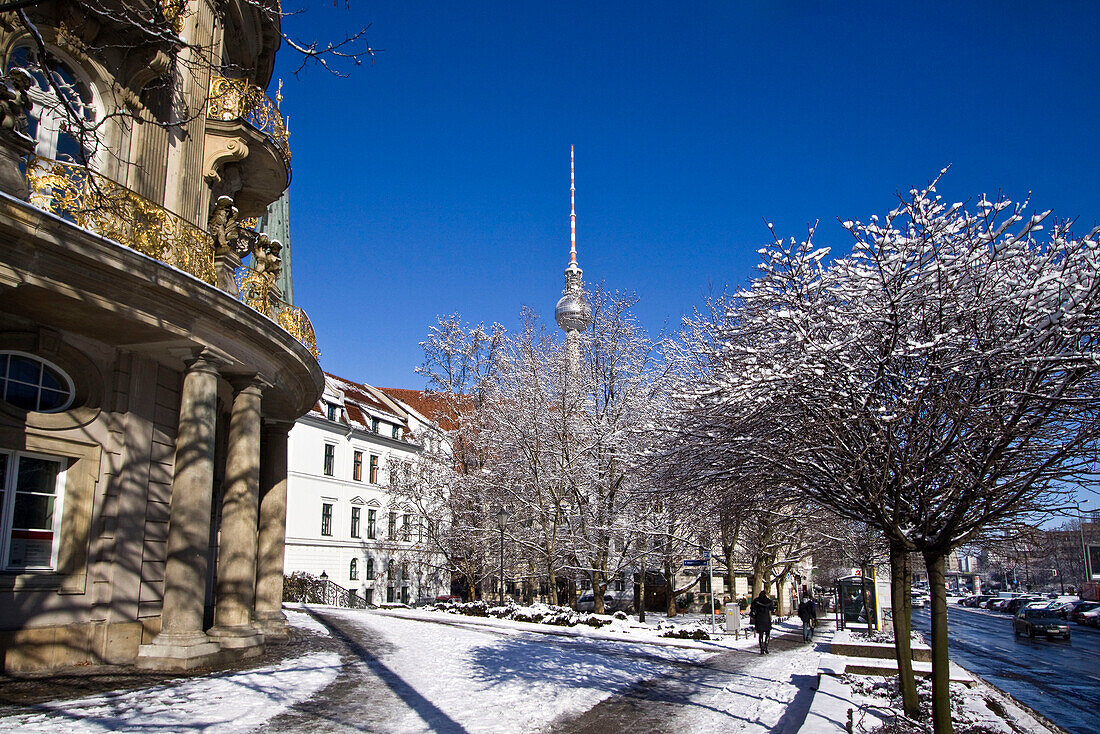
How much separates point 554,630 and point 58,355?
15943 mm

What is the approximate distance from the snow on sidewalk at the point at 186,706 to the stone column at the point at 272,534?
5.20 metres

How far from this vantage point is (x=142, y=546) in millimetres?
12625

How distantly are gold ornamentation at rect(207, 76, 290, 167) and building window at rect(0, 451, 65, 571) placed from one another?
25.2ft

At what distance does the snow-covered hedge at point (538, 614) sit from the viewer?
83.0ft

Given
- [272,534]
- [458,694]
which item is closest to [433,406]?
[272,534]

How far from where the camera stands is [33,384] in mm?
11711

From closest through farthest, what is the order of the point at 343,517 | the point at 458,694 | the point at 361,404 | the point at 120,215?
the point at 458,694
the point at 120,215
the point at 343,517
the point at 361,404

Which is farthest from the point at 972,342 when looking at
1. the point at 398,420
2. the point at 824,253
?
the point at 398,420

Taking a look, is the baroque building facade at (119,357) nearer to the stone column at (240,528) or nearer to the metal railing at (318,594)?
the stone column at (240,528)

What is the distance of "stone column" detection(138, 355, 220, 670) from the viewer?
39.0ft

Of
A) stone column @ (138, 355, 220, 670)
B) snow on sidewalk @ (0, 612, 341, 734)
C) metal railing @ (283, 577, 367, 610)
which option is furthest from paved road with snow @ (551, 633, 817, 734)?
metal railing @ (283, 577, 367, 610)

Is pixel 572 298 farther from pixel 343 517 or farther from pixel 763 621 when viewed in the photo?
pixel 763 621

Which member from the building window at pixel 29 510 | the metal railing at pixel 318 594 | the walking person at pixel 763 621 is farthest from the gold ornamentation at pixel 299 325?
the metal railing at pixel 318 594

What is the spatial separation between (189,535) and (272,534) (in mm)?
5196
